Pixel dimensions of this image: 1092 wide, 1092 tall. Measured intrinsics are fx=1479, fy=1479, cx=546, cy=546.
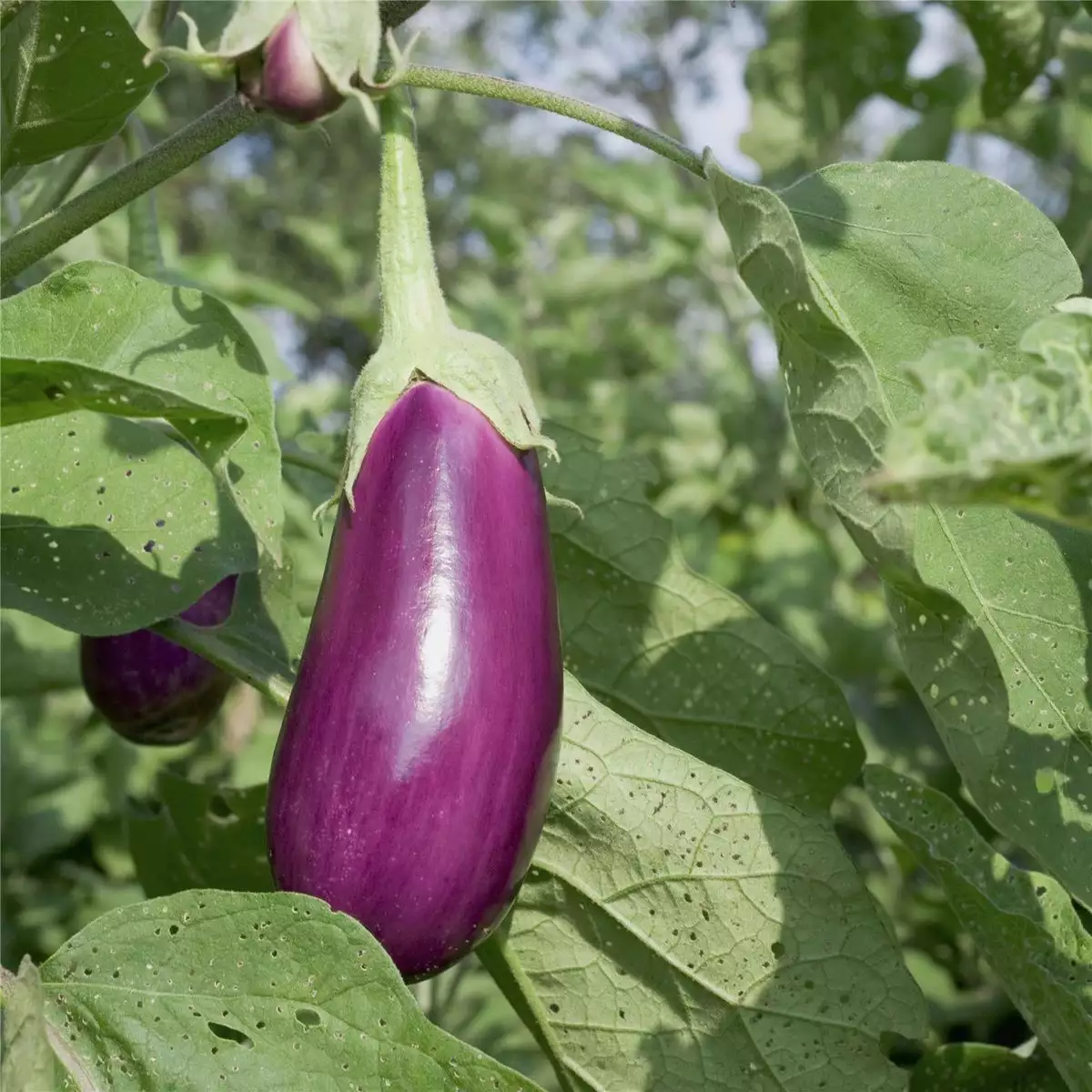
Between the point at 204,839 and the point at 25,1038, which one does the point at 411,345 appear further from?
the point at 204,839

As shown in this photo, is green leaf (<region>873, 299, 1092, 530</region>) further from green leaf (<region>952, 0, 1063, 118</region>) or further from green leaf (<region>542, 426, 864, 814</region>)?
green leaf (<region>952, 0, 1063, 118</region>)

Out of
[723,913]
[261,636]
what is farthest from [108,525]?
[723,913]

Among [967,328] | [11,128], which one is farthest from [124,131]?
[967,328]

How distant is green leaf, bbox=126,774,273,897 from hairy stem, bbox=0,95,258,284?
0.36 m

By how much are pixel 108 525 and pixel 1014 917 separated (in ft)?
1.53

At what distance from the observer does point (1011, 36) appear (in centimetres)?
108

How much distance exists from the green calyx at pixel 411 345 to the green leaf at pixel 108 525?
163 millimetres

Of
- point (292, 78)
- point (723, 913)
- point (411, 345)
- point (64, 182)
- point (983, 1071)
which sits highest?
point (292, 78)

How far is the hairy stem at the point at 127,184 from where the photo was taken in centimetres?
63

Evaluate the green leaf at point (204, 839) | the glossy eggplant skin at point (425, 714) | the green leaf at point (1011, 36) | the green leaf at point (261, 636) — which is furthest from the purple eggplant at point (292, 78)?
the green leaf at point (1011, 36)

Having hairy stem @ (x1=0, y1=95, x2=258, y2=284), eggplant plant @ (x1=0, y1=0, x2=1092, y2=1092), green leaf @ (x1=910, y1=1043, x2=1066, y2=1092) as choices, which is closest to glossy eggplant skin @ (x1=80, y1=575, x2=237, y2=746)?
eggplant plant @ (x1=0, y1=0, x2=1092, y2=1092)

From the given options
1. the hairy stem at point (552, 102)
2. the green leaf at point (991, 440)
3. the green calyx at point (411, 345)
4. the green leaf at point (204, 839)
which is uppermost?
the green leaf at point (991, 440)

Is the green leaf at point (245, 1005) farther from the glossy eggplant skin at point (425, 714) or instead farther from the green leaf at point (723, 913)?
the green leaf at point (723, 913)

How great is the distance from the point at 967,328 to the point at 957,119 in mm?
1110
